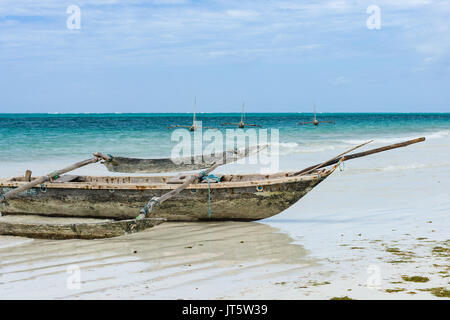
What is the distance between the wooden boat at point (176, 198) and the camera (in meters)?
7.89

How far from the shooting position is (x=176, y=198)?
8.27 meters

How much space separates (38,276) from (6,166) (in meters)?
14.3

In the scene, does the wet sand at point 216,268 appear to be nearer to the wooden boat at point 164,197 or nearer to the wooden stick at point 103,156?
the wooden boat at point 164,197

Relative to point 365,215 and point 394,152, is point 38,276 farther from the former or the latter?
point 394,152

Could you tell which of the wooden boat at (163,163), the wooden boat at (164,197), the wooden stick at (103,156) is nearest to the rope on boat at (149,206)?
the wooden boat at (164,197)

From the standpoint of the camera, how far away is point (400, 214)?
838 centimetres

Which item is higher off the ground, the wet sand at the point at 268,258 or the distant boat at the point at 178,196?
the distant boat at the point at 178,196

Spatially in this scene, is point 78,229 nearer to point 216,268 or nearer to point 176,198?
point 176,198

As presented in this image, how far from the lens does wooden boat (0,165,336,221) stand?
Result: 25.9 feet

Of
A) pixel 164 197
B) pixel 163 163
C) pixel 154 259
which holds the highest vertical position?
pixel 163 163

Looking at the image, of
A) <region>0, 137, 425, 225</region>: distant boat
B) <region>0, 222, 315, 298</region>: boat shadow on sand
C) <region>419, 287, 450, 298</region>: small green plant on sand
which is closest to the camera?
<region>419, 287, 450, 298</region>: small green plant on sand

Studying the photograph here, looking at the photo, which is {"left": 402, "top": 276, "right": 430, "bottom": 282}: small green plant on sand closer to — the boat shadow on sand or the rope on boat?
the boat shadow on sand

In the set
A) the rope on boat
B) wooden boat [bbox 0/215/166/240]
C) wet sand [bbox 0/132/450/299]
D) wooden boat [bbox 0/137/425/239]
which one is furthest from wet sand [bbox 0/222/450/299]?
wooden boat [bbox 0/137/425/239]

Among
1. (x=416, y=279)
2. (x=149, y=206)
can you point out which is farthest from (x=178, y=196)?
(x=416, y=279)
